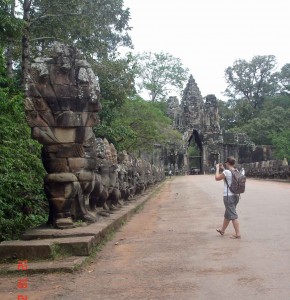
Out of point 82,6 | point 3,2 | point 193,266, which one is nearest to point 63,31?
point 82,6

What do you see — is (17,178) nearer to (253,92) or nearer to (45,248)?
(45,248)

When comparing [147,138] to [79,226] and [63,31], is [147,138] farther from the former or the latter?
[79,226]

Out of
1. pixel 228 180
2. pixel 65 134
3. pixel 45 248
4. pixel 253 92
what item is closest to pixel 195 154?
pixel 253 92

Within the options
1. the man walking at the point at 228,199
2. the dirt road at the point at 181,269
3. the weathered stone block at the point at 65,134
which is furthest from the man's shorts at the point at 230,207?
the weathered stone block at the point at 65,134

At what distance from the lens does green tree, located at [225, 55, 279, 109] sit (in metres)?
71.4

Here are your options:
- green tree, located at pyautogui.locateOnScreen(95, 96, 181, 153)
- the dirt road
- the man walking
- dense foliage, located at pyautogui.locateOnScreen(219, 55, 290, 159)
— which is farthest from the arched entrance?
the dirt road

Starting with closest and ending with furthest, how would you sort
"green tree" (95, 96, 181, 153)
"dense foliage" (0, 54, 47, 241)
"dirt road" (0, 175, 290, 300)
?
"dirt road" (0, 175, 290, 300), "dense foliage" (0, 54, 47, 241), "green tree" (95, 96, 181, 153)

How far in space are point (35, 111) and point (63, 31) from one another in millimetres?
12487

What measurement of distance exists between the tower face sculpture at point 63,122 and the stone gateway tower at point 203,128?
4782cm

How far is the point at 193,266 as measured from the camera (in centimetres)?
501

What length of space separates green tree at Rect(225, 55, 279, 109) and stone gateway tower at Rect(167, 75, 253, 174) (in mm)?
18196

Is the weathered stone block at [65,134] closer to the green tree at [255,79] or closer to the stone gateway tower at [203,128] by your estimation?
the stone gateway tower at [203,128]

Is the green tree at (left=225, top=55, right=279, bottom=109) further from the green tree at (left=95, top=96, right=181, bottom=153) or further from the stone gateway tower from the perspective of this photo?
the green tree at (left=95, top=96, right=181, bottom=153)

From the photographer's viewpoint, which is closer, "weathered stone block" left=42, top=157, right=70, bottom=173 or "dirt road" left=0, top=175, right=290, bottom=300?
"dirt road" left=0, top=175, right=290, bottom=300
